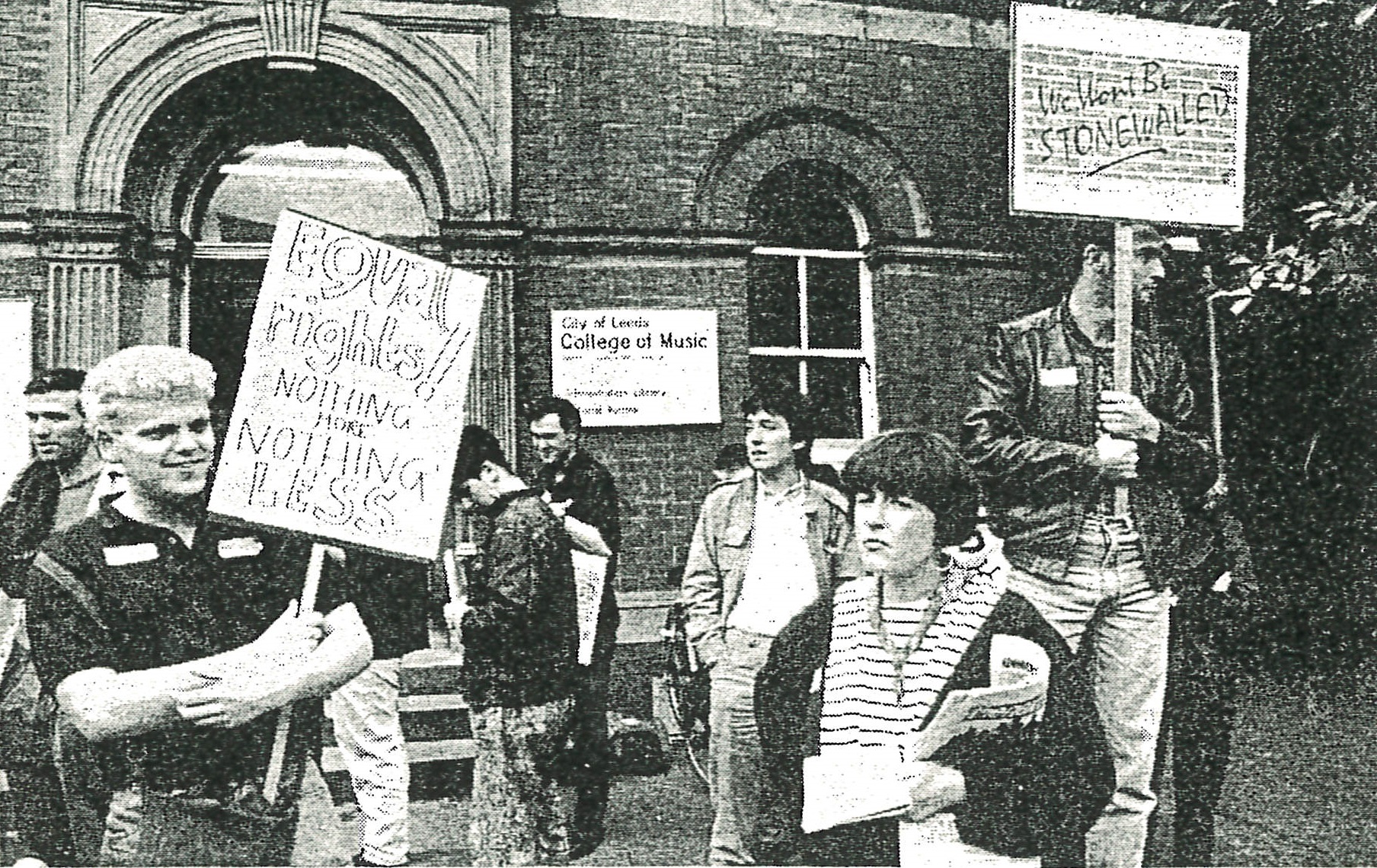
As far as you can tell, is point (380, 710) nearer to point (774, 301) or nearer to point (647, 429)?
point (647, 429)

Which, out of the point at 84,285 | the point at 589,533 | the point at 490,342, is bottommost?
the point at 589,533

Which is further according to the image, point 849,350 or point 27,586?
point 849,350

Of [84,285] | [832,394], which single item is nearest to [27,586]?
[84,285]

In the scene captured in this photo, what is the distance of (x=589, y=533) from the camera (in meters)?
4.48

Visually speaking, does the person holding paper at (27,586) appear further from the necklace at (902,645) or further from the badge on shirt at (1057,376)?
the badge on shirt at (1057,376)

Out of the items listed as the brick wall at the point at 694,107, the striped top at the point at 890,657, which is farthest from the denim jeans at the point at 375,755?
the brick wall at the point at 694,107

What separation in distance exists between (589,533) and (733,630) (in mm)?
635

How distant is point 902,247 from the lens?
16.1 ft

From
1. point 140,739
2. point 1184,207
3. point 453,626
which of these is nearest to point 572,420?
point 453,626

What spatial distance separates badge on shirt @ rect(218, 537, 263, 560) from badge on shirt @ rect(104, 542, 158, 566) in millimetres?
234

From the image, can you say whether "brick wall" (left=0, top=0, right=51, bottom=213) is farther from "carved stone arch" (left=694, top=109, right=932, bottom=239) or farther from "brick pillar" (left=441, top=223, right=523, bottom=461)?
"carved stone arch" (left=694, top=109, right=932, bottom=239)

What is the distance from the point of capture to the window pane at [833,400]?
4844 mm

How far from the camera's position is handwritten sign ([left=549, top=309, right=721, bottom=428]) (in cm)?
455

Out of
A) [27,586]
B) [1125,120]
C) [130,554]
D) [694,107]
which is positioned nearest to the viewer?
[130,554]
